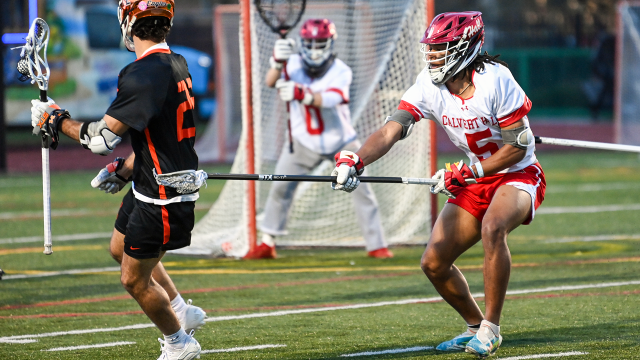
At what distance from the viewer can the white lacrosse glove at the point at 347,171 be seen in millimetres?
4828

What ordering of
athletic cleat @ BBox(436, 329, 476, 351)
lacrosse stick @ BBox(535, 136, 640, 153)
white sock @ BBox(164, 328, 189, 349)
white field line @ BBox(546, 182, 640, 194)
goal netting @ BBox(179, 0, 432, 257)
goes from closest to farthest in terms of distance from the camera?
1. white sock @ BBox(164, 328, 189, 349)
2. athletic cleat @ BBox(436, 329, 476, 351)
3. lacrosse stick @ BBox(535, 136, 640, 153)
4. goal netting @ BBox(179, 0, 432, 257)
5. white field line @ BBox(546, 182, 640, 194)

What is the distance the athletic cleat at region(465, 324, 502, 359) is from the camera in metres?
4.91

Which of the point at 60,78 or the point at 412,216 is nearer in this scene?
the point at 412,216

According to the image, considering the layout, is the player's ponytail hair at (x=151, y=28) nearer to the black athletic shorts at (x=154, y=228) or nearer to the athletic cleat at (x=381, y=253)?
the black athletic shorts at (x=154, y=228)

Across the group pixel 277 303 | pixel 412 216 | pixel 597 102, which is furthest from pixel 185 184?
pixel 597 102

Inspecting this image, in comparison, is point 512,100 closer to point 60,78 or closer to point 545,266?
point 545,266

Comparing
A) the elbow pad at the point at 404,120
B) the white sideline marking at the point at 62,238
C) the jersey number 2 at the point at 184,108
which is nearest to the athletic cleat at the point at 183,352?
the jersey number 2 at the point at 184,108

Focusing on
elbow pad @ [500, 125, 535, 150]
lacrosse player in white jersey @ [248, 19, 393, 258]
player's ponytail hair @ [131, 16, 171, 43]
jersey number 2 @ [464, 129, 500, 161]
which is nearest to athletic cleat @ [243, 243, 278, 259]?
lacrosse player in white jersey @ [248, 19, 393, 258]

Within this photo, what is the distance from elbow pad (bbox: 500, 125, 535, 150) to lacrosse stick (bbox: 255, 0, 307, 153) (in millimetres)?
3730

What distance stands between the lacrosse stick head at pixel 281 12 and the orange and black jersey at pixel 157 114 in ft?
13.2

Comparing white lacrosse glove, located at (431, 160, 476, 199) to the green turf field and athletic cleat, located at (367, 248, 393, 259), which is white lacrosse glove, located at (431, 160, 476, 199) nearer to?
the green turf field

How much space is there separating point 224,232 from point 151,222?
4516 millimetres

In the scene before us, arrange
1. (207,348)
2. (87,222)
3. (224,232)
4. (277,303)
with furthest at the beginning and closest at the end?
1. (87,222)
2. (224,232)
3. (277,303)
4. (207,348)

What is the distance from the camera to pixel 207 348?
17.7 ft
